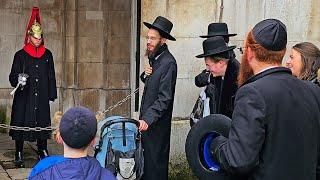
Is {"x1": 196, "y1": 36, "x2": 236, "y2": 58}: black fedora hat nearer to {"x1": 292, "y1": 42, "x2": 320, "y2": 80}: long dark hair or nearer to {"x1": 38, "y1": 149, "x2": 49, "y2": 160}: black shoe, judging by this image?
{"x1": 292, "y1": 42, "x2": 320, "y2": 80}: long dark hair

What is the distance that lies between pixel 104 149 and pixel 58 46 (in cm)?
444

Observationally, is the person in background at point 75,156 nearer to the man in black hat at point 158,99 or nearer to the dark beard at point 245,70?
the dark beard at point 245,70

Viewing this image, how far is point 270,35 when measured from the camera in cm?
306

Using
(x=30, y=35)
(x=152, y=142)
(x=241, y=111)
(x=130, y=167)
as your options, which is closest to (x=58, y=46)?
(x=30, y=35)

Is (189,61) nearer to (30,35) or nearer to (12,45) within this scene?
(30,35)

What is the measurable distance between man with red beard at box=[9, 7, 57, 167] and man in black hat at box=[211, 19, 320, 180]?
454 centimetres

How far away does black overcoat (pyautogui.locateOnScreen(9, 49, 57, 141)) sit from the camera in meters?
7.21

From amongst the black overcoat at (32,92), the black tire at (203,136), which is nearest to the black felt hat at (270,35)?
the black tire at (203,136)

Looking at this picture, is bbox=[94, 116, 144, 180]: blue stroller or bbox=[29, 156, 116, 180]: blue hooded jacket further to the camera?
bbox=[94, 116, 144, 180]: blue stroller

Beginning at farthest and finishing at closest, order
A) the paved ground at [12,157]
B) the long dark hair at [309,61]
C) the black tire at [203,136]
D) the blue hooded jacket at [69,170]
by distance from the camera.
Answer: the paved ground at [12,157] → the long dark hair at [309,61] → the black tire at [203,136] → the blue hooded jacket at [69,170]

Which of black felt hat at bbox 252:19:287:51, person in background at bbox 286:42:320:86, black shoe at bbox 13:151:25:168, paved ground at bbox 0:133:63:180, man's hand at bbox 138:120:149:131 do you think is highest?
black felt hat at bbox 252:19:287:51

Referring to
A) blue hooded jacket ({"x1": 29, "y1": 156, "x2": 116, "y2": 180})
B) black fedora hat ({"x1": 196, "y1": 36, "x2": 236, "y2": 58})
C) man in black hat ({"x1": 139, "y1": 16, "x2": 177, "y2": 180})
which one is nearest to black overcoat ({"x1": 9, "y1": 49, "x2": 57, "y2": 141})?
man in black hat ({"x1": 139, "y1": 16, "x2": 177, "y2": 180})

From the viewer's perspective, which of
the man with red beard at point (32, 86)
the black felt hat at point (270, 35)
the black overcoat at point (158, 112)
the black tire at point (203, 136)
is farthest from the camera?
the man with red beard at point (32, 86)

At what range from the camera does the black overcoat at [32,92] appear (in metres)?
7.21
